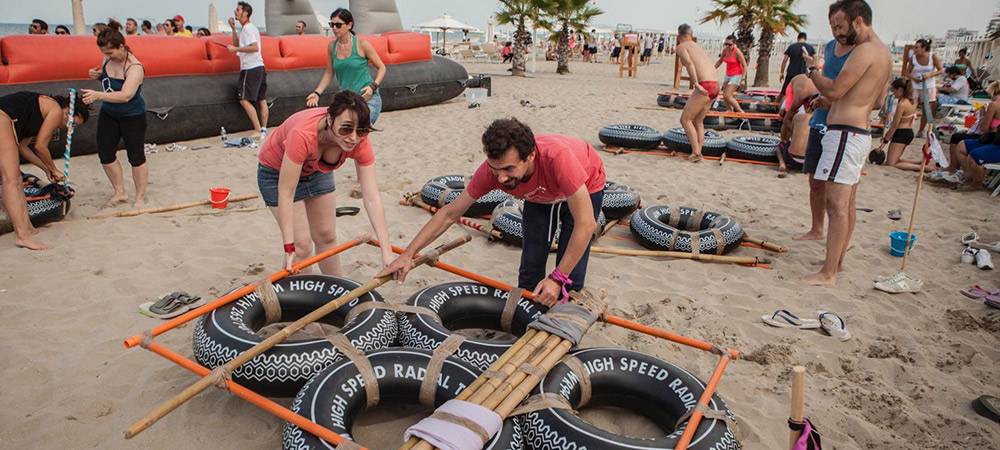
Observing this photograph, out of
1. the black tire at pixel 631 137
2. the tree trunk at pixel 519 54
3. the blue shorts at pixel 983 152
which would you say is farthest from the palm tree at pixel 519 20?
the blue shorts at pixel 983 152

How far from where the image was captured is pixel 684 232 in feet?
16.4

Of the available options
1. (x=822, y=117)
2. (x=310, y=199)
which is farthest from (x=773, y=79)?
(x=310, y=199)

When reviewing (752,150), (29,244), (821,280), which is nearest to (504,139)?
(821,280)

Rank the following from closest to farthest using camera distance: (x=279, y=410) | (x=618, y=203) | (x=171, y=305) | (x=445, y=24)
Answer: (x=279, y=410) → (x=171, y=305) → (x=618, y=203) → (x=445, y=24)

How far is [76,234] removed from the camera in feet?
16.7

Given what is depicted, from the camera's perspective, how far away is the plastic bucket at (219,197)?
5840mm

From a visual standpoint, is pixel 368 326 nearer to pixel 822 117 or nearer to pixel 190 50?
pixel 822 117

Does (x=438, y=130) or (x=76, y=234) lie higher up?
(x=438, y=130)

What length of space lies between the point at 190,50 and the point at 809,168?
27.3ft

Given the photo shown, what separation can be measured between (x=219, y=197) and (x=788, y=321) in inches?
204

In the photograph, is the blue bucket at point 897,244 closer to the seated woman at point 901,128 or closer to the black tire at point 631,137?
the seated woman at point 901,128

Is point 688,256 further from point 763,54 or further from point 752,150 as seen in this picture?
point 763,54

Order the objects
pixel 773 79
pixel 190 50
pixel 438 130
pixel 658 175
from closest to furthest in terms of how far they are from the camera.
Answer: pixel 658 175 → pixel 190 50 → pixel 438 130 → pixel 773 79

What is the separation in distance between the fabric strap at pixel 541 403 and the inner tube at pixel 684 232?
270cm
